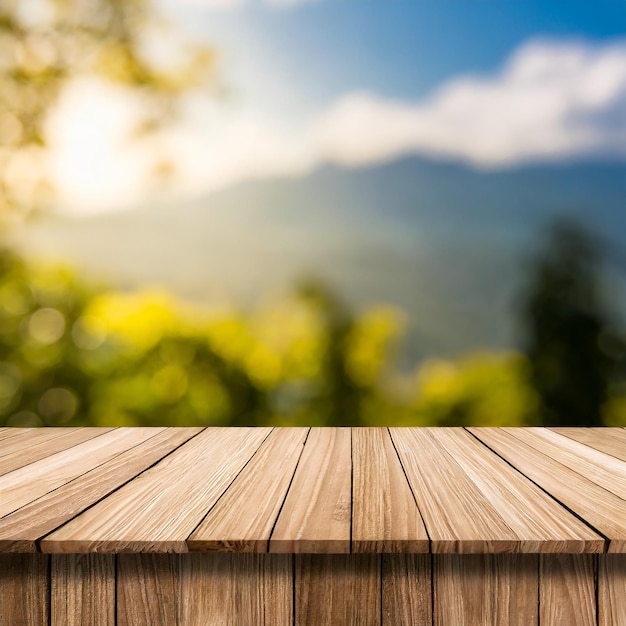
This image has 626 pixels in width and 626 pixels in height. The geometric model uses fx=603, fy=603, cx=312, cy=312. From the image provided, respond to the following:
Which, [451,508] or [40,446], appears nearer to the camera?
[451,508]

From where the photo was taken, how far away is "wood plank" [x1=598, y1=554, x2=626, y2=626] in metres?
0.92

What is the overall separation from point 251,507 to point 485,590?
39 centimetres

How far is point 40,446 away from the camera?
5.19ft

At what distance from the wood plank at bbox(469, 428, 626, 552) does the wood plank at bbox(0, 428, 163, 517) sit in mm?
950

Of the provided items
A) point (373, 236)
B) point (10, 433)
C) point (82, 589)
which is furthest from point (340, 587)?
point (373, 236)

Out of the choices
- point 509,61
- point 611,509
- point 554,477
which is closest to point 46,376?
point 554,477

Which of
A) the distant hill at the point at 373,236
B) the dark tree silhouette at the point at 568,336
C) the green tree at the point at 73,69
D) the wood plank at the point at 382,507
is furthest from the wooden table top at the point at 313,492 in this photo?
the green tree at the point at 73,69

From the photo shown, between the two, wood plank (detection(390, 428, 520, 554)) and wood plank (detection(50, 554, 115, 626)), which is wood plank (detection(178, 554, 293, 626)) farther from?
wood plank (detection(390, 428, 520, 554))

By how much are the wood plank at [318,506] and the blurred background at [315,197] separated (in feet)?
3.60

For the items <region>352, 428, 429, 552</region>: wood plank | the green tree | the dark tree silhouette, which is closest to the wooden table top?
<region>352, 428, 429, 552</region>: wood plank

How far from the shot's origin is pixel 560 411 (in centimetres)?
248

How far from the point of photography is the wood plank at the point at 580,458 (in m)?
1.22

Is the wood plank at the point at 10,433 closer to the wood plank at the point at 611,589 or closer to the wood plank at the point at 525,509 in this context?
the wood plank at the point at 525,509

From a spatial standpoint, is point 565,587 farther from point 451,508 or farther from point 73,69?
point 73,69
